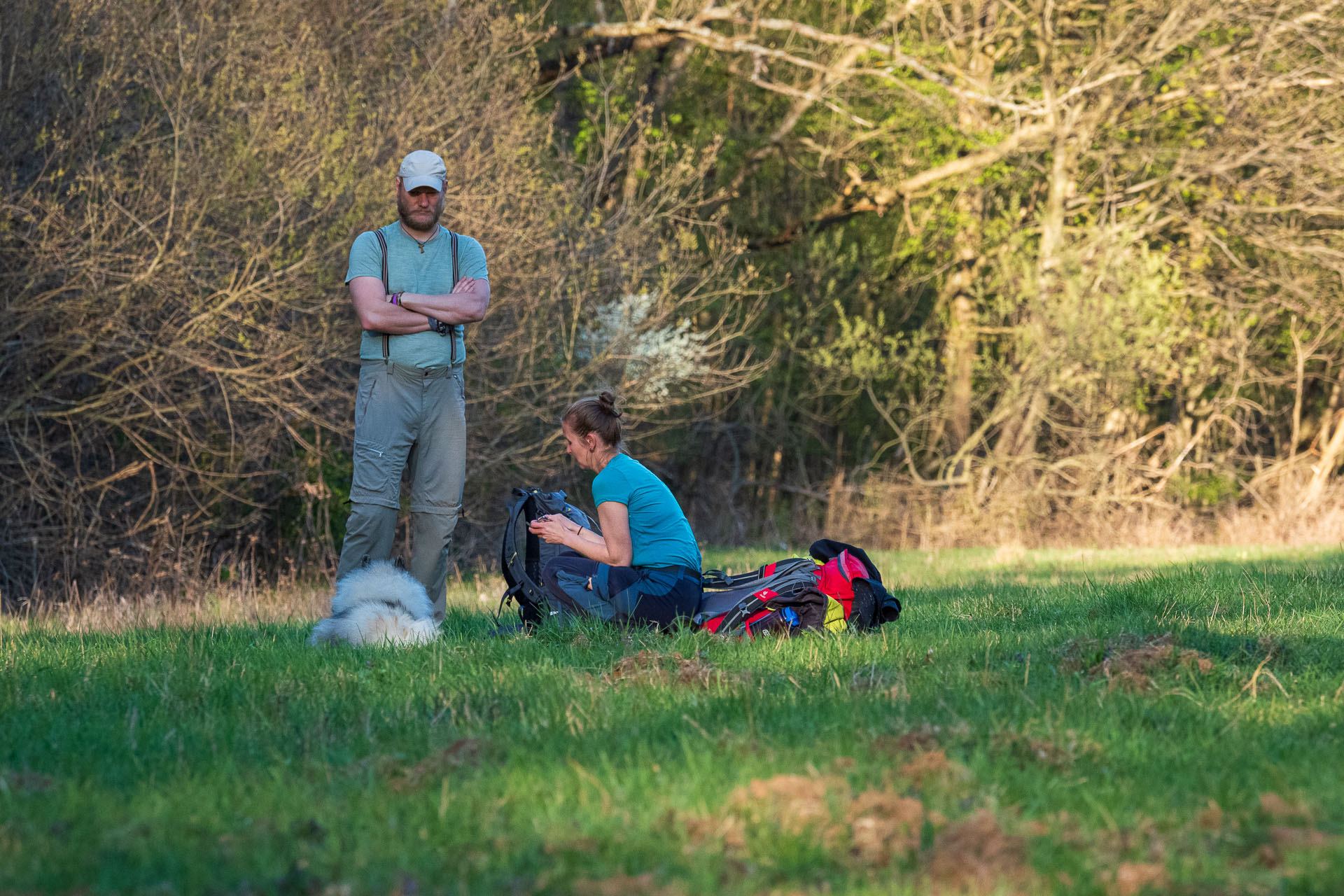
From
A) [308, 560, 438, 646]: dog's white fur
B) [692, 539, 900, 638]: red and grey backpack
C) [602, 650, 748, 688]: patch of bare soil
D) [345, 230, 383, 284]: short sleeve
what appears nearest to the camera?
[602, 650, 748, 688]: patch of bare soil

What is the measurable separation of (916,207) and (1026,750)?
59.4 ft

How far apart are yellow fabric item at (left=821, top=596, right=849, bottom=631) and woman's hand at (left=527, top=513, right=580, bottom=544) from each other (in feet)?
4.06

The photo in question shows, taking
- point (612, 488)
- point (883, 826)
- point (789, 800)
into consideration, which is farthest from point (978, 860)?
point (612, 488)

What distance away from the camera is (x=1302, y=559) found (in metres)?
9.98

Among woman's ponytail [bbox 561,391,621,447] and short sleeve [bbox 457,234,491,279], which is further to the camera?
short sleeve [bbox 457,234,491,279]

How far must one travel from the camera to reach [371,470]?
6383 millimetres

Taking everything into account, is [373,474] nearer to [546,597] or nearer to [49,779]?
[546,597]

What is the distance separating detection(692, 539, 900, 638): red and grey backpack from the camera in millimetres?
5828

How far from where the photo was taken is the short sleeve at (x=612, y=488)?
237 inches

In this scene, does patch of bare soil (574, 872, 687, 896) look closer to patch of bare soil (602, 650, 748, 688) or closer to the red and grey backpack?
patch of bare soil (602, 650, 748, 688)

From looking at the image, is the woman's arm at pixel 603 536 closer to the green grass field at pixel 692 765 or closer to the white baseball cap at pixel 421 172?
the green grass field at pixel 692 765

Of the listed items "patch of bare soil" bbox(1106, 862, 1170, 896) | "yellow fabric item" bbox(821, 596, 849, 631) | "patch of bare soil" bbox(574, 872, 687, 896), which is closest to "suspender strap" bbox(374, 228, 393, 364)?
"yellow fabric item" bbox(821, 596, 849, 631)

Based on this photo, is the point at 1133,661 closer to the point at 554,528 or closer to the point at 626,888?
the point at 626,888

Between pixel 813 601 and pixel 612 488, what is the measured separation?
1071 mm
